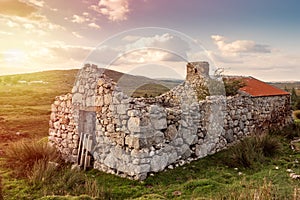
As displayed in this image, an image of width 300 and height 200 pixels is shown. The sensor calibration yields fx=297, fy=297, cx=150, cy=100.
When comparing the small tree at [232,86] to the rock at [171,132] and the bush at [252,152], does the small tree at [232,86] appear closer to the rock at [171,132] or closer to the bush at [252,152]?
the bush at [252,152]

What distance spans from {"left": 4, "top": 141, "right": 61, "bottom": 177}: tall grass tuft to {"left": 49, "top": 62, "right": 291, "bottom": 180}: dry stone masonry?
3.74ft

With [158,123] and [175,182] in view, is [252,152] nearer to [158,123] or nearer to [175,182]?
[175,182]

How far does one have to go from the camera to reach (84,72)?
33.3 feet

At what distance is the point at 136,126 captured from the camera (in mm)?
8328

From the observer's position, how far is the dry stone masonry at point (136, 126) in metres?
8.44

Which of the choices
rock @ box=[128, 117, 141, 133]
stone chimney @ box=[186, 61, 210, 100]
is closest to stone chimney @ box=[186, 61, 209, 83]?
stone chimney @ box=[186, 61, 210, 100]

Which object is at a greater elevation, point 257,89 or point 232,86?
point 232,86

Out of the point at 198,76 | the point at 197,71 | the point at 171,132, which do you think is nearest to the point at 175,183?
the point at 171,132

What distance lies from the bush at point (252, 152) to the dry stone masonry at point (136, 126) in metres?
1.11

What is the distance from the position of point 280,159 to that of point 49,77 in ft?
52.5

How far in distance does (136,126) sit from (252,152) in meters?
4.02

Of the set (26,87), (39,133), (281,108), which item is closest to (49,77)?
(26,87)

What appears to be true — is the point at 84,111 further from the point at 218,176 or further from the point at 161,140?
the point at 218,176

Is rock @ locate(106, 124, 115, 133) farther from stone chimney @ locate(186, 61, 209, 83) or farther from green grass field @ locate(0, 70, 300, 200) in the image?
stone chimney @ locate(186, 61, 209, 83)
